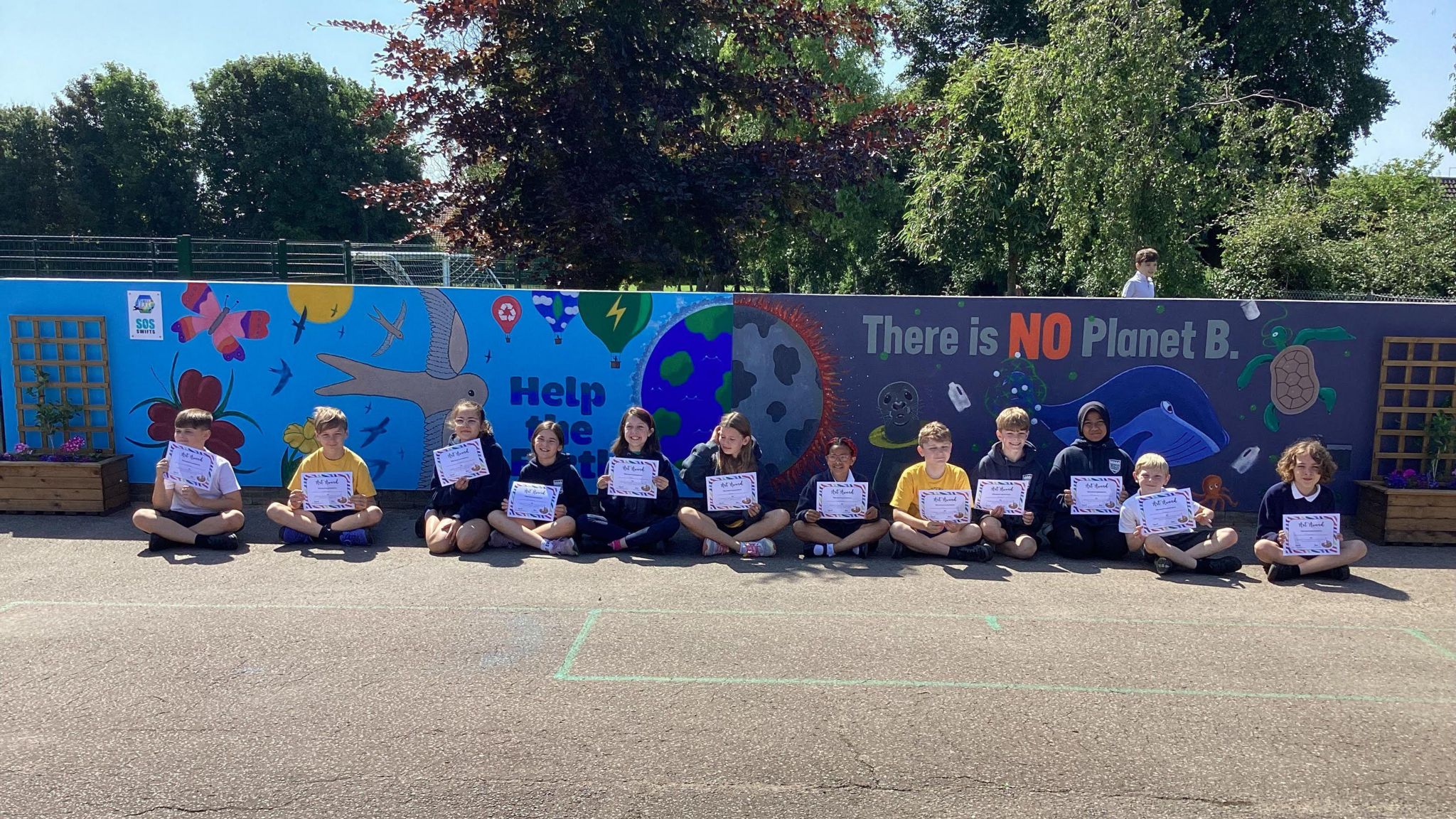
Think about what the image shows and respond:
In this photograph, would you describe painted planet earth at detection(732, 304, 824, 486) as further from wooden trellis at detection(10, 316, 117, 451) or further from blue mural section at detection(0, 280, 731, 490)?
wooden trellis at detection(10, 316, 117, 451)

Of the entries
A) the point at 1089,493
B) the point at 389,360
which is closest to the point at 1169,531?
the point at 1089,493

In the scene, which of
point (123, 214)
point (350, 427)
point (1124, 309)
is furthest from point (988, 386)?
point (123, 214)

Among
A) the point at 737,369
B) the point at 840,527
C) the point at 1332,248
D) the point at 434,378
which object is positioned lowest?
the point at 840,527

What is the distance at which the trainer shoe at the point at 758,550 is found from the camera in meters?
7.62

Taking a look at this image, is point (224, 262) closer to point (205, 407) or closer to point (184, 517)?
point (205, 407)

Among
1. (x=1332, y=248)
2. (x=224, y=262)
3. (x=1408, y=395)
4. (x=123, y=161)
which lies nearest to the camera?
(x=1408, y=395)

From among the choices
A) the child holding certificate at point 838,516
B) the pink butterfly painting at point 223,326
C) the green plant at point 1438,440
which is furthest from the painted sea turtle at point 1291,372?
the pink butterfly painting at point 223,326

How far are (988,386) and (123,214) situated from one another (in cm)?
5539

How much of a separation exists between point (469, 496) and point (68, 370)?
14.6 ft

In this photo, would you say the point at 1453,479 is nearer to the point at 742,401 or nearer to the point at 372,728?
the point at 742,401

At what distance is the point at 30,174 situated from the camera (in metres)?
50.1

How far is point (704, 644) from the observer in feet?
18.0

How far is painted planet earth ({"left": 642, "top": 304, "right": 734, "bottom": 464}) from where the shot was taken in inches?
348

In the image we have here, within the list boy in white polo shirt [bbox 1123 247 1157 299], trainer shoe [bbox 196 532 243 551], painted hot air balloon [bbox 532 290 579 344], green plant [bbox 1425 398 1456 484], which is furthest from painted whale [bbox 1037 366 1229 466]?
trainer shoe [bbox 196 532 243 551]
